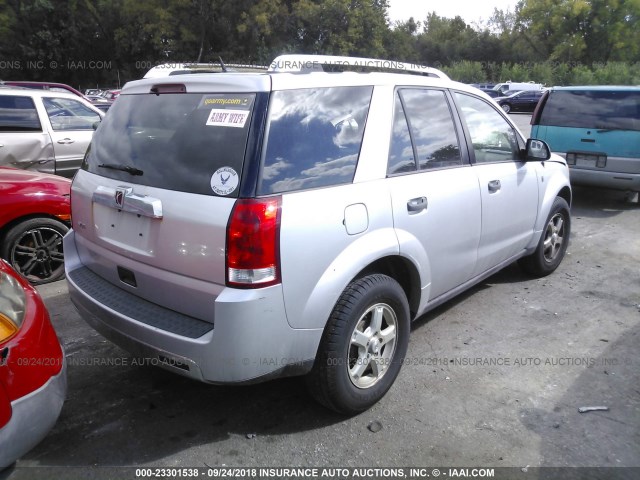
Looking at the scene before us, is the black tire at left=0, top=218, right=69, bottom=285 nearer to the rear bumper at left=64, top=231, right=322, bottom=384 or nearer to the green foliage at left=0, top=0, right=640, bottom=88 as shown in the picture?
the rear bumper at left=64, top=231, right=322, bottom=384

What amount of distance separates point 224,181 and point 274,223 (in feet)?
1.03

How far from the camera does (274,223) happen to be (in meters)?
2.34

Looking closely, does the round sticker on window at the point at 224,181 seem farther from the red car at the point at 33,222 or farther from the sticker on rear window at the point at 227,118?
the red car at the point at 33,222

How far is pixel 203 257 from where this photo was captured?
2396 millimetres

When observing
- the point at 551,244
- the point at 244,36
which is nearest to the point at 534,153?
the point at 551,244

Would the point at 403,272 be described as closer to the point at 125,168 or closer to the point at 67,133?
the point at 125,168

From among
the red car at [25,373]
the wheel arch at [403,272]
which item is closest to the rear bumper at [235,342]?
the red car at [25,373]

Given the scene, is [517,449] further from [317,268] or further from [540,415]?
[317,268]

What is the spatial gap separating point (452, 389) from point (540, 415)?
514 mm

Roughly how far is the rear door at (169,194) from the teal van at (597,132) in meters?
6.87

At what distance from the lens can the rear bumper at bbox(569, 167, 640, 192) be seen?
744cm

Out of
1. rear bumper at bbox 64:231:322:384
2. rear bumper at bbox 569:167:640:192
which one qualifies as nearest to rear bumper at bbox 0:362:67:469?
rear bumper at bbox 64:231:322:384

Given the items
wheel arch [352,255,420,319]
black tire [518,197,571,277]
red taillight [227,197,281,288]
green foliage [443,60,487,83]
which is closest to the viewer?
red taillight [227,197,281,288]

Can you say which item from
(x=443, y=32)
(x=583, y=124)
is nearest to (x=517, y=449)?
(x=583, y=124)
